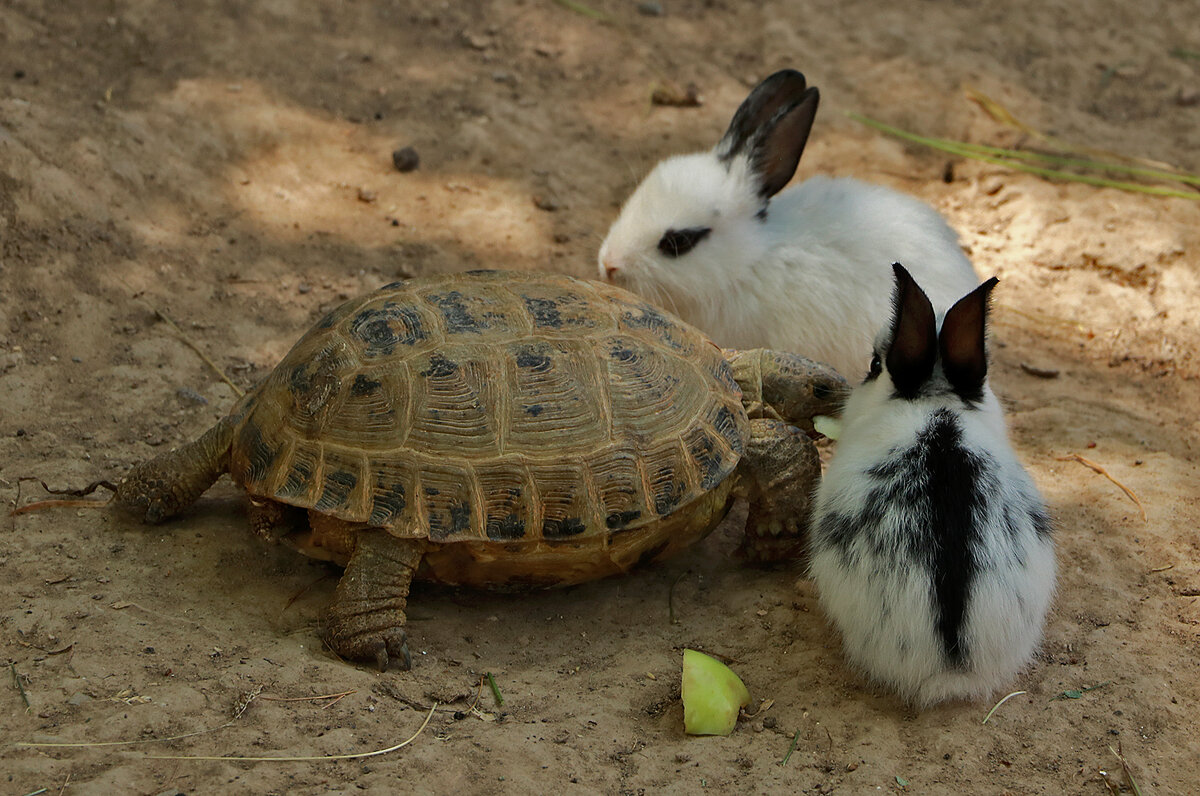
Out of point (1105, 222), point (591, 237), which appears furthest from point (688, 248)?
point (1105, 222)

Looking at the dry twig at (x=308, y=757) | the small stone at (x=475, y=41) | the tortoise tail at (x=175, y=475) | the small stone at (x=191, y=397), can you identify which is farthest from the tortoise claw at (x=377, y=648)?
the small stone at (x=475, y=41)

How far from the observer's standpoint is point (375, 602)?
10.4 feet

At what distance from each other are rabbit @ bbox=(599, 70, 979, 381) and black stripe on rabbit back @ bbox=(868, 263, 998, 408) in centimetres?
133

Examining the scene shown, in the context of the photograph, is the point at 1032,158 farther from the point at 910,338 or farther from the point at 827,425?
the point at 910,338

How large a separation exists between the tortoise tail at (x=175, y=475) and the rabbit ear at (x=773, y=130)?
2.76 m

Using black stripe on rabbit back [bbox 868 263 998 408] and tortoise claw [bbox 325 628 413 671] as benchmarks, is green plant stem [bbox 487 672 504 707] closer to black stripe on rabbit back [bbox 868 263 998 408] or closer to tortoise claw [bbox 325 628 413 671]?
tortoise claw [bbox 325 628 413 671]

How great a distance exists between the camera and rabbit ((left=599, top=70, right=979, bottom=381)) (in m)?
4.70

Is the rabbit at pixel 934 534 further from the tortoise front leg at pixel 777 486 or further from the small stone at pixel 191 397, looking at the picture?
the small stone at pixel 191 397

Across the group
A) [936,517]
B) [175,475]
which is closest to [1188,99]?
[936,517]

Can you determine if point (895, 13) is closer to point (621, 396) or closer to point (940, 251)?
point (940, 251)

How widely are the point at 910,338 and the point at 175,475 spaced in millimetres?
2549

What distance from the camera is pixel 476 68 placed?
711 centimetres

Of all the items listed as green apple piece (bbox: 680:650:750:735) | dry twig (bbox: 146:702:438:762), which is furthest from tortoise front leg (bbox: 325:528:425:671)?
green apple piece (bbox: 680:650:750:735)

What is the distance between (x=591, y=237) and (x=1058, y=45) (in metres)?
4.35
